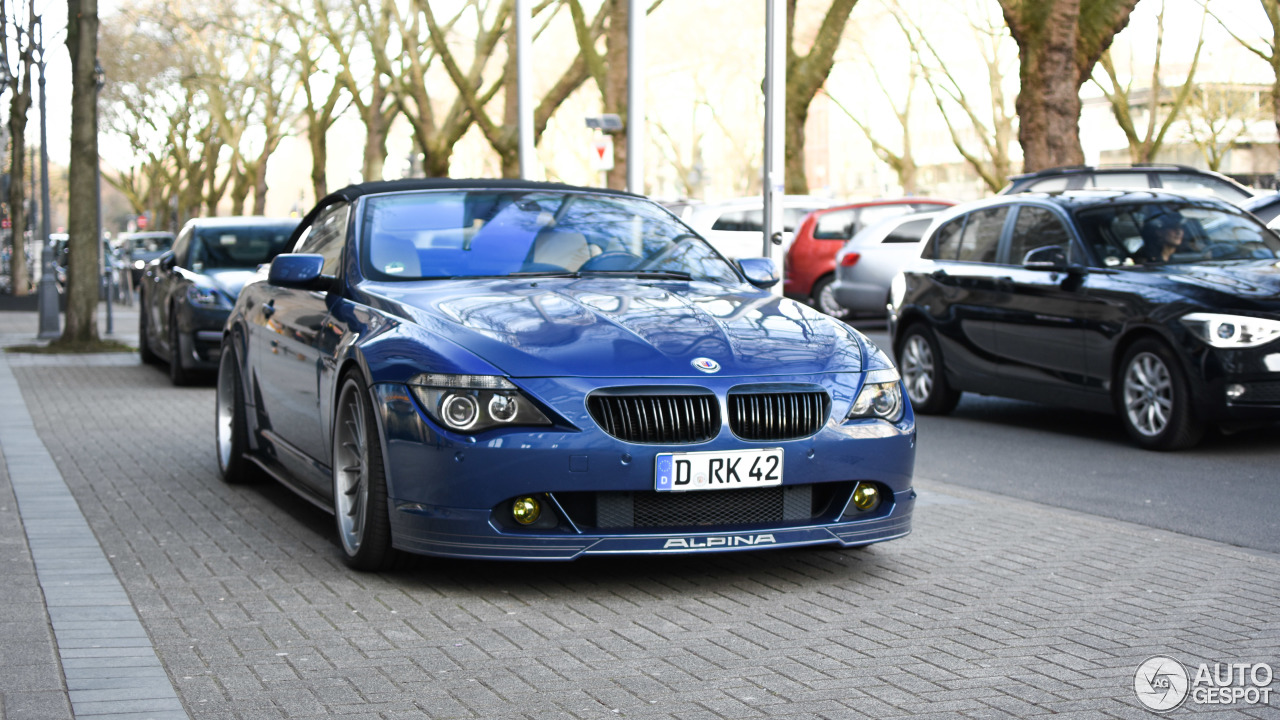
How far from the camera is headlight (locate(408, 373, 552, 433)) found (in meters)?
5.54

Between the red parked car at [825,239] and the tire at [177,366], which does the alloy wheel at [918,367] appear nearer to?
the tire at [177,366]

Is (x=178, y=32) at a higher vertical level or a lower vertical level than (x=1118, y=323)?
higher

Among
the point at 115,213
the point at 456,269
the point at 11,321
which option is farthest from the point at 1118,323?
the point at 115,213

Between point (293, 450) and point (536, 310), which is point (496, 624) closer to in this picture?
point (536, 310)

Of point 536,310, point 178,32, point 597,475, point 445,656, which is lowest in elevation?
point 445,656

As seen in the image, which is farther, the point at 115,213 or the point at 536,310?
the point at 115,213

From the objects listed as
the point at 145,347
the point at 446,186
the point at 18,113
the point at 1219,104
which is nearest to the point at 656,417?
the point at 446,186

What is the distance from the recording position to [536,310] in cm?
609

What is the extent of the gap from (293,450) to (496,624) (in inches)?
86.1

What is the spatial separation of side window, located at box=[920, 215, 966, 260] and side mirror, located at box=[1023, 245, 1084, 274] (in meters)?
1.40

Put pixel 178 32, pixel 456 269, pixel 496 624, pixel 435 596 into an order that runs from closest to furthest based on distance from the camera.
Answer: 1. pixel 496 624
2. pixel 435 596
3. pixel 456 269
4. pixel 178 32

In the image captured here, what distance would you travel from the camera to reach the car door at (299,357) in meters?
6.80

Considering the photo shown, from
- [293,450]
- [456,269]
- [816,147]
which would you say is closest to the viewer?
[456,269]

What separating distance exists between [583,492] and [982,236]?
22.4 ft
